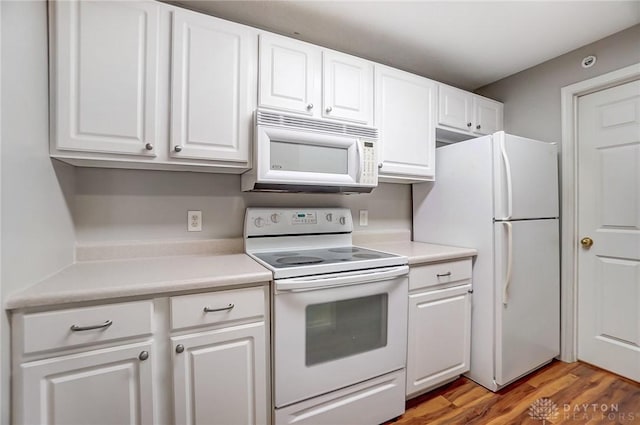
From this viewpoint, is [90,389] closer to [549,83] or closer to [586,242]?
[586,242]

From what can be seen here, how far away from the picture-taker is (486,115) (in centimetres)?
247

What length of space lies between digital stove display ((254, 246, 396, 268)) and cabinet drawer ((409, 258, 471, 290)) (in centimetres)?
20

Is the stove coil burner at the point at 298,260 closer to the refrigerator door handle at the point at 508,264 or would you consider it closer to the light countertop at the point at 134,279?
the light countertop at the point at 134,279

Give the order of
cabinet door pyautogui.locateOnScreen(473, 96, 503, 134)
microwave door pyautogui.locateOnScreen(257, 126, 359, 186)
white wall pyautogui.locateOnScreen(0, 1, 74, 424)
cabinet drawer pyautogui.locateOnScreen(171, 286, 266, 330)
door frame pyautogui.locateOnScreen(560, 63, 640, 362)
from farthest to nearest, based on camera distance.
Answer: cabinet door pyautogui.locateOnScreen(473, 96, 503, 134) < door frame pyautogui.locateOnScreen(560, 63, 640, 362) < microwave door pyautogui.locateOnScreen(257, 126, 359, 186) < cabinet drawer pyautogui.locateOnScreen(171, 286, 266, 330) < white wall pyautogui.locateOnScreen(0, 1, 74, 424)

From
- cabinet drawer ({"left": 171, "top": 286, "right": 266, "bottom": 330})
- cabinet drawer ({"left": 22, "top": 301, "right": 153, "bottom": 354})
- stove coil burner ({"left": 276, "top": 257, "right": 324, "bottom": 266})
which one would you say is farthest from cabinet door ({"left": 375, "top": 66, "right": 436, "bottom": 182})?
cabinet drawer ({"left": 22, "top": 301, "right": 153, "bottom": 354})

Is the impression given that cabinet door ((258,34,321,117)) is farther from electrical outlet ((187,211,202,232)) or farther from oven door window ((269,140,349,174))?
electrical outlet ((187,211,202,232))

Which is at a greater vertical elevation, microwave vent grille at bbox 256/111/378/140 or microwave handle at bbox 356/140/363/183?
microwave vent grille at bbox 256/111/378/140

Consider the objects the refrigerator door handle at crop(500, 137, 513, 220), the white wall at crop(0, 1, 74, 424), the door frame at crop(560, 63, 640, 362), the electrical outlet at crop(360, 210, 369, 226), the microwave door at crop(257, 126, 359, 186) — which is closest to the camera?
the white wall at crop(0, 1, 74, 424)

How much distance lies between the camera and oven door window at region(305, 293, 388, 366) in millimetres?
1394

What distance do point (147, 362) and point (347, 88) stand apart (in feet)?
5.73

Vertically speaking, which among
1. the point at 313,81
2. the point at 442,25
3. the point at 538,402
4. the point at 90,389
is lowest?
the point at 538,402

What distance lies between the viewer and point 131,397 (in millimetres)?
1094

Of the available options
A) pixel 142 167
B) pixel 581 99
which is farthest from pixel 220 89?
pixel 581 99

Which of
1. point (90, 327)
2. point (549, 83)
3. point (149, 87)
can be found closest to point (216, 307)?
point (90, 327)
